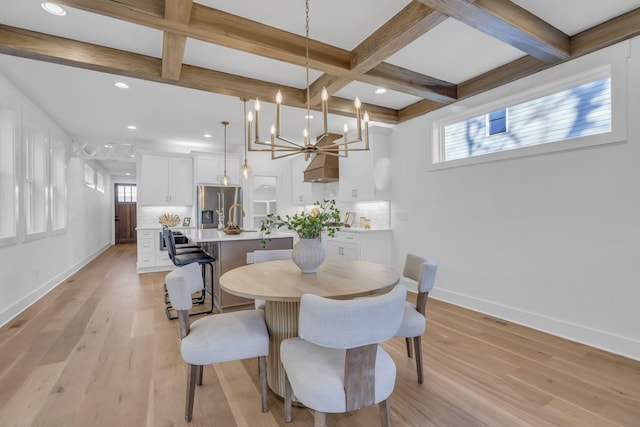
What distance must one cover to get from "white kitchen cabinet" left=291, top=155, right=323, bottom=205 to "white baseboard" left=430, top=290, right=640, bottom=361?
3.43 meters

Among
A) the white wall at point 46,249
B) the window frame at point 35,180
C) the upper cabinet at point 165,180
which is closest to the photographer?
the white wall at point 46,249

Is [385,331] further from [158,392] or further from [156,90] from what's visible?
[156,90]

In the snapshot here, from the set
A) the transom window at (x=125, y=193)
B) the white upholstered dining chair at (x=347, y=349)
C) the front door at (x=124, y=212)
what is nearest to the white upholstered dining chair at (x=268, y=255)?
the white upholstered dining chair at (x=347, y=349)

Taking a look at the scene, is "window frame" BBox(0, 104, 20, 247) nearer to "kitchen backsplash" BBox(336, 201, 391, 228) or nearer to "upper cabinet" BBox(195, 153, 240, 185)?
"upper cabinet" BBox(195, 153, 240, 185)

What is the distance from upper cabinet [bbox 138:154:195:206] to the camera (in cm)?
605

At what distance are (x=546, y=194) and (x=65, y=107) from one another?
6301 mm

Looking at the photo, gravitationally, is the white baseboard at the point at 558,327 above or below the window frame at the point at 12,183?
below

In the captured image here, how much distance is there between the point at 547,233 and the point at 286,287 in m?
2.81

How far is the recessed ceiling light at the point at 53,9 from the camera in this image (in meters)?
2.17

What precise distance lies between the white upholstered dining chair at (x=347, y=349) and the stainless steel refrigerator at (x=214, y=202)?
521 centimetres

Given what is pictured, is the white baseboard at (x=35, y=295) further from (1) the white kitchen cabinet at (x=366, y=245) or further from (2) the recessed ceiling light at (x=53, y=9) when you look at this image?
(1) the white kitchen cabinet at (x=366, y=245)

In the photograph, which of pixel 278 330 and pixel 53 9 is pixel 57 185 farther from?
pixel 278 330

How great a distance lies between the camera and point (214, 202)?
253 inches

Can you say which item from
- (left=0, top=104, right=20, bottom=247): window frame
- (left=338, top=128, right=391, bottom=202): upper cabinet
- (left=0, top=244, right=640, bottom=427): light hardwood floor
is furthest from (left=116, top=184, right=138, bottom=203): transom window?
(left=338, top=128, right=391, bottom=202): upper cabinet
